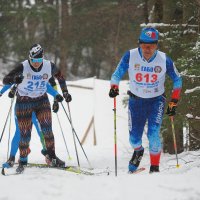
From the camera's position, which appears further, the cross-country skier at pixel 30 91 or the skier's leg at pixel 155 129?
the cross-country skier at pixel 30 91

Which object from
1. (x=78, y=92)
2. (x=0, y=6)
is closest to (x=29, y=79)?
(x=78, y=92)

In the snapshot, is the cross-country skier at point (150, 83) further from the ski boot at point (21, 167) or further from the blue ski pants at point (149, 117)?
the ski boot at point (21, 167)

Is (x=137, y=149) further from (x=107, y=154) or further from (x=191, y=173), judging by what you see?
(x=107, y=154)

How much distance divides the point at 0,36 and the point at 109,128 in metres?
16.3

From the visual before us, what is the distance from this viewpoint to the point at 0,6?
90.0ft

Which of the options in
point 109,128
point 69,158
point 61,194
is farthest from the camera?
point 109,128

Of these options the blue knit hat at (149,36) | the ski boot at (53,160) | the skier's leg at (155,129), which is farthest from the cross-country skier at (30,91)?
the skier's leg at (155,129)

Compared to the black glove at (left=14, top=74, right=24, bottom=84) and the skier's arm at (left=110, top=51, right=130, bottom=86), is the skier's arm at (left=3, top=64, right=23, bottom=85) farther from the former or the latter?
the skier's arm at (left=110, top=51, right=130, bottom=86)

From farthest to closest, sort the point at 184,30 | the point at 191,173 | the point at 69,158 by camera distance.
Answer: the point at 69,158 → the point at 184,30 → the point at 191,173

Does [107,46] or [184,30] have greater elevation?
[184,30]

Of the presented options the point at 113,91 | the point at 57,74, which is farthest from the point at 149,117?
the point at 57,74

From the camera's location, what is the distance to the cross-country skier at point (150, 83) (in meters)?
6.21

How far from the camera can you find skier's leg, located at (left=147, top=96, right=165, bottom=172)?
625cm

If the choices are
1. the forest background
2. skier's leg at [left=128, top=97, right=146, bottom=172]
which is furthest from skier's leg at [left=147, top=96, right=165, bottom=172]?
the forest background
